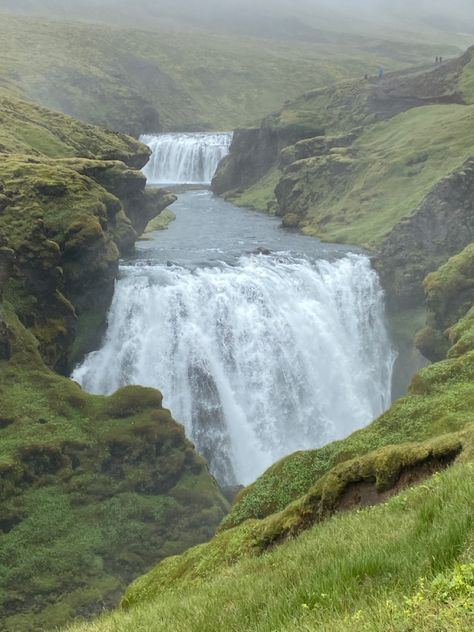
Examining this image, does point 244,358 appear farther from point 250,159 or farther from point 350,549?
point 250,159

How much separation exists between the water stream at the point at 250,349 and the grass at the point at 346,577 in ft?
94.7

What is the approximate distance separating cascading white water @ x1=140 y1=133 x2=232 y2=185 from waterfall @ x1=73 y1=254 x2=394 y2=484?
72.6m

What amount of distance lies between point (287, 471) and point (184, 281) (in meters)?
25.6

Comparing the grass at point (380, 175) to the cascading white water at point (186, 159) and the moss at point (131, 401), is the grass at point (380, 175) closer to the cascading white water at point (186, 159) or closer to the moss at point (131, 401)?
the moss at point (131, 401)

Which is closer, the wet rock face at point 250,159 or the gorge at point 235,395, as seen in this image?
the gorge at point 235,395

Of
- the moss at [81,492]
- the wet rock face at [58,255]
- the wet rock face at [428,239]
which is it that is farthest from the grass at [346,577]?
the wet rock face at [428,239]

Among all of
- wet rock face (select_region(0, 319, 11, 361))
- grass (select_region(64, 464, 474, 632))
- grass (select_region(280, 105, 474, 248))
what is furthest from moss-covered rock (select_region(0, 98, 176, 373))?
grass (select_region(280, 105, 474, 248))

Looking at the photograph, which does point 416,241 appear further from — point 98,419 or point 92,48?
point 92,48

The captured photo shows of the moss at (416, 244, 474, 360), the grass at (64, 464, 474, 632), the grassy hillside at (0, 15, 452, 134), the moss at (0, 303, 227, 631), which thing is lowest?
the moss at (0, 303, 227, 631)

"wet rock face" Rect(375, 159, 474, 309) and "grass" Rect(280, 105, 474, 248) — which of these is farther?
"grass" Rect(280, 105, 474, 248)

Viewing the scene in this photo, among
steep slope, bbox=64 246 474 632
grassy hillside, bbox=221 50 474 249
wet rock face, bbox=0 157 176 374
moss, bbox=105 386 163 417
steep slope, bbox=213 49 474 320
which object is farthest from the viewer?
grassy hillside, bbox=221 50 474 249

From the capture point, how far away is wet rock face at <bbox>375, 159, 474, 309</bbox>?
4778cm

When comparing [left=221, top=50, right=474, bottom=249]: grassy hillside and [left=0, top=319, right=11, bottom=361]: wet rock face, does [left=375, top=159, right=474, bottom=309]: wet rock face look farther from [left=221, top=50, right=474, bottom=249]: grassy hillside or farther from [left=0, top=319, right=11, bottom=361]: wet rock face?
[left=0, top=319, right=11, bottom=361]: wet rock face

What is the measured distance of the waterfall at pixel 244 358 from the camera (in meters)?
36.5
